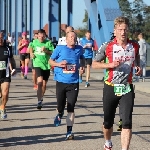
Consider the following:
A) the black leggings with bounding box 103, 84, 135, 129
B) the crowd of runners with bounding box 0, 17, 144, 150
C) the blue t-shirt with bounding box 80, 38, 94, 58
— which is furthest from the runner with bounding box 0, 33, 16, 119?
the blue t-shirt with bounding box 80, 38, 94, 58

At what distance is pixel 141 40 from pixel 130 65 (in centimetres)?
1346

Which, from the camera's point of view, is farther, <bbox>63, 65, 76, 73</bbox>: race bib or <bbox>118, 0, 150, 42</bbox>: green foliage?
<bbox>118, 0, 150, 42</bbox>: green foliage

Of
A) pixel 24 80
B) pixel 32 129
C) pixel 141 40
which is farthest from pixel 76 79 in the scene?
pixel 24 80

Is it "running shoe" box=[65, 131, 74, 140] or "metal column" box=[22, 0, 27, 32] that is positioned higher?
"metal column" box=[22, 0, 27, 32]

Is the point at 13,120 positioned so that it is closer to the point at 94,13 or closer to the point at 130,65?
the point at 130,65

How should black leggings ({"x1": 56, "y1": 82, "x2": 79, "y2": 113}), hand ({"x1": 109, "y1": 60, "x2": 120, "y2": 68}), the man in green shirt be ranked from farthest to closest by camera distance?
1. the man in green shirt
2. black leggings ({"x1": 56, "y1": 82, "x2": 79, "y2": 113})
3. hand ({"x1": 109, "y1": 60, "x2": 120, "y2": 68})

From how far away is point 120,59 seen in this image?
7840 mm

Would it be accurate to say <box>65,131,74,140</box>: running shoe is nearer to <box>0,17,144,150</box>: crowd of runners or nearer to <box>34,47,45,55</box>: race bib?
<box>0,17,144,150</box>: crowd of runners

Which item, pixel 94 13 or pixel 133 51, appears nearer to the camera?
pixel 133 51

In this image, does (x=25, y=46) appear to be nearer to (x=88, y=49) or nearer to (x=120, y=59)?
(x=88, y=49)

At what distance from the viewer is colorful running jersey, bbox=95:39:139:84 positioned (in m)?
7.85

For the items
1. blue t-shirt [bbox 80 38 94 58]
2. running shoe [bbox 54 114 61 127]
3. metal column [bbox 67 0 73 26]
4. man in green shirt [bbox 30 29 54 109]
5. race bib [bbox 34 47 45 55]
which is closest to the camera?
running shoe [bbox 54 114 61 127]

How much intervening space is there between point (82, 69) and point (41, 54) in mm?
3503

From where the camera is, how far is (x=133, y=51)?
7.93m
